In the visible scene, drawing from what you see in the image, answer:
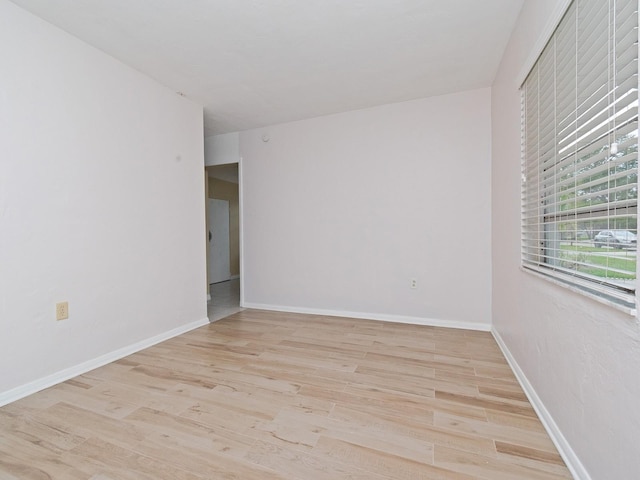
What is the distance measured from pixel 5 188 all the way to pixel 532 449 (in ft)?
10.5

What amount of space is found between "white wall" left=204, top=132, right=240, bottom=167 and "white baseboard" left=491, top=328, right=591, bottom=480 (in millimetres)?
3974

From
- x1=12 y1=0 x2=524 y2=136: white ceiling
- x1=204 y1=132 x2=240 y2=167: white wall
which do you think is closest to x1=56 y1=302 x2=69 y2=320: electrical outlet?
x1=12 y1=0 x2=524 y2=136: white ceiling

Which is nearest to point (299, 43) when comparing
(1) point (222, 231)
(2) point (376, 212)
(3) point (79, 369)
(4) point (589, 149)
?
(2) point (376, 212)

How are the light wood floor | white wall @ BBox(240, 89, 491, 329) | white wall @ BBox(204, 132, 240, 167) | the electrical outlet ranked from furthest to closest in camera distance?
→ white wall @ BBox(204, 132, 240, 167) → white wall @ BBox(240, 89, 491, 329) → the electrical outlet → the light wood floor

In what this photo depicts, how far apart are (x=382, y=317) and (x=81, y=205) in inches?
120

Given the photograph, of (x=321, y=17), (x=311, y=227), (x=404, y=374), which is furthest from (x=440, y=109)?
(x=404, y=374)

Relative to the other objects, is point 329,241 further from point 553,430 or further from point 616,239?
point 616,239

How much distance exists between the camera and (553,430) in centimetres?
143

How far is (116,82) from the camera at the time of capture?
2467mm

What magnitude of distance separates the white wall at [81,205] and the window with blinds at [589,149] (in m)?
3.02

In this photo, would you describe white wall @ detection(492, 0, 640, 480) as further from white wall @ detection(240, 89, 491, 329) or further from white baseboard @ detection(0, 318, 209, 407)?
white baseboard @ detection(0, 318, 209, 407)

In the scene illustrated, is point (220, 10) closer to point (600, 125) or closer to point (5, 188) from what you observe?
point (5, 188)

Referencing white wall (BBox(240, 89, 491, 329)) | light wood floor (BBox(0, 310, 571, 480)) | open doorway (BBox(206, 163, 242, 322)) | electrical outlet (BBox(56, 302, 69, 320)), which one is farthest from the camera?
open doorway (BBox(206, 163, 242, 322))

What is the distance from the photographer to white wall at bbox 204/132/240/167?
427cm
